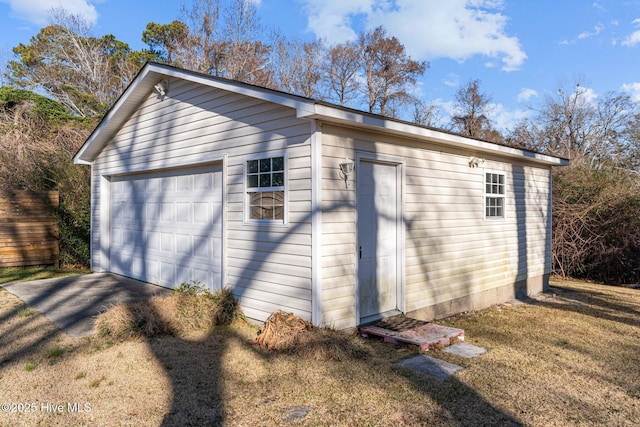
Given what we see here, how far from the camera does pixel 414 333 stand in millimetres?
5227

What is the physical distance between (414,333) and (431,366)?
876 mm

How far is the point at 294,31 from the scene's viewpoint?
2402 cm

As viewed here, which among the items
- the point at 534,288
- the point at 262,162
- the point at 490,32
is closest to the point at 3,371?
the point at 262,162

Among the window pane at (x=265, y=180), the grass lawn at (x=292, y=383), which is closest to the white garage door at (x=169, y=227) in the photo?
the window pane at (x=265, y=180)

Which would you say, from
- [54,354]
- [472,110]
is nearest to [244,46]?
[472,110]

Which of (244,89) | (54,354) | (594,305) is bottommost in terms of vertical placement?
(594,305)

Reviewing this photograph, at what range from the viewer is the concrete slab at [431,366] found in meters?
4.17

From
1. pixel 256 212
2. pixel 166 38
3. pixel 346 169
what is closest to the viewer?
pixel 346 169

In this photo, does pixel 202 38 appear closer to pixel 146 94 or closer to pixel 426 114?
pixel 426 114

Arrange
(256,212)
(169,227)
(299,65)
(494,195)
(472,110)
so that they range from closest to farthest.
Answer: (256,212)
(169,227)
(494,195)
(299,65)
(472,110)

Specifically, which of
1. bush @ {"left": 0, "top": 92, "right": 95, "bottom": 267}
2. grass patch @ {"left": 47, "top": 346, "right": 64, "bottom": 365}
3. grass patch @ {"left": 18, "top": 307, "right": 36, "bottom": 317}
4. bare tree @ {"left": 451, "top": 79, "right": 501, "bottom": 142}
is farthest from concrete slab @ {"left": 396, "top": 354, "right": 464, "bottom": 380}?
bare tree @ {"left": 451, "top": 79, "right": 501, "bottom": 142}

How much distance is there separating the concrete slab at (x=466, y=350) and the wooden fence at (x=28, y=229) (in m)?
9.95

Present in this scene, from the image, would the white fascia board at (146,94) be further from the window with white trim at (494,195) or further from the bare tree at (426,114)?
the bare tree at (426,114)

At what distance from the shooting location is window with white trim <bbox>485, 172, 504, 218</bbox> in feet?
25.9
